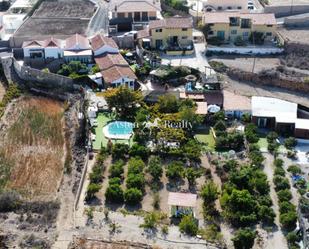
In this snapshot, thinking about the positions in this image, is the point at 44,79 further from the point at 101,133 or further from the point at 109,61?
the point at 101,133

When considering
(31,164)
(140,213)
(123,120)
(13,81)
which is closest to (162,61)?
(123,120)

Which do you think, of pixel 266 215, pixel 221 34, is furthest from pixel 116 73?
pixel 266 215

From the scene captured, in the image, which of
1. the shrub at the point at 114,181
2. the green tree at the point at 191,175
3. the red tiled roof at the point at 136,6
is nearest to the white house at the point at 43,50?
the red tiled roof at the point at 136,6

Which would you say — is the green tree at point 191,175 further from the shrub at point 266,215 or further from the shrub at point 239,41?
the shrub at point 239,41

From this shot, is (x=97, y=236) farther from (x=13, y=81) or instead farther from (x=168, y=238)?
(x=13, y=81)

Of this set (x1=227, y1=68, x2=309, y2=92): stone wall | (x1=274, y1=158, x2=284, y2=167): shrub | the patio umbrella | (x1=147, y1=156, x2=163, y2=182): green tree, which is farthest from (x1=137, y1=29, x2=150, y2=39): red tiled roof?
(x1=274, y1=158, x2=284, y2=167): shrub

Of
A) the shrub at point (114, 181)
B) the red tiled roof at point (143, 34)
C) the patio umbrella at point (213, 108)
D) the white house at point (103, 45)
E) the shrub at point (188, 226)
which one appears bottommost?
the shrub at point (188, 226)
